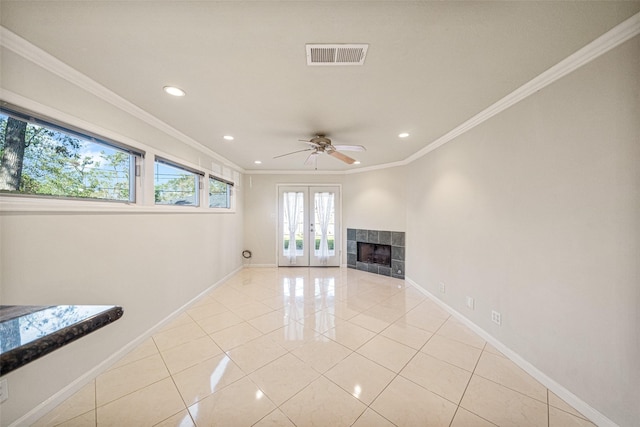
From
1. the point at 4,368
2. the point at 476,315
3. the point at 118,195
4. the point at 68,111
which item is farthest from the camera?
the point at 476,315

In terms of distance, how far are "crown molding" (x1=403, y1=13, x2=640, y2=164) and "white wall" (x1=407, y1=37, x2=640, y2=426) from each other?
0.15ft

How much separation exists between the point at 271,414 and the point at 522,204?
8.73 ft

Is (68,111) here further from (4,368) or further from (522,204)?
(522,204)

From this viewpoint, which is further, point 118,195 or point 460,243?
point 460,243

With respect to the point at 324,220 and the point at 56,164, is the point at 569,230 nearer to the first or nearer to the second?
the point at 56,164

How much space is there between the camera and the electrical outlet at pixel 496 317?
2.18 meters

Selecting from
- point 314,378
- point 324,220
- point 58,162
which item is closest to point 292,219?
point 324,220

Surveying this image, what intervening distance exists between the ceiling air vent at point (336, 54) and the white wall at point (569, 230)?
5.15ft

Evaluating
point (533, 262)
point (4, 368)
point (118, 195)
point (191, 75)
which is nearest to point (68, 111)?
point (118, 195)

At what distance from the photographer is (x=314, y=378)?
1.80 meters

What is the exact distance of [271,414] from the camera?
4.88 feet

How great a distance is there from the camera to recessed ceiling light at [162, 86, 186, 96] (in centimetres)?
187

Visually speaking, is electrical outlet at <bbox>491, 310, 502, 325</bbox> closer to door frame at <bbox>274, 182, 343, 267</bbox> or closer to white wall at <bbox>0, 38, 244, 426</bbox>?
door frame at <bbox>274, 182, 343, 267</bbox>

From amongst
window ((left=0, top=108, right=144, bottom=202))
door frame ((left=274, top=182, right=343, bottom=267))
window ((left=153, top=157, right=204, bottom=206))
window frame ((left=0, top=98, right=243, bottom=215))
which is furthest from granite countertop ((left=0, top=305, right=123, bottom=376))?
door frame ((left=274, top=182, right=343, bottom=267))
